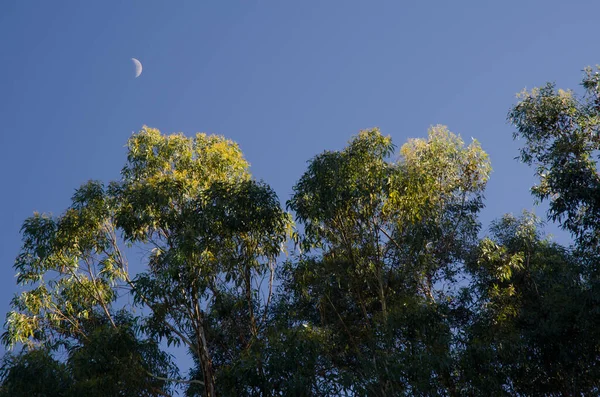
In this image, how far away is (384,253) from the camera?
17531 millimetres

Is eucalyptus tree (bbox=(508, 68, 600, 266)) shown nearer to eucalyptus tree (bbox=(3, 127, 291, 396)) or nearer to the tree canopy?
the tree canopy

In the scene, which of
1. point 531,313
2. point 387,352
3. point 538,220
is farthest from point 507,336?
point 538,220

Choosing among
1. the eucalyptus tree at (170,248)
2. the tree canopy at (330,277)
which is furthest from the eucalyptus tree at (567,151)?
the eucalyptus tree at (170,248)

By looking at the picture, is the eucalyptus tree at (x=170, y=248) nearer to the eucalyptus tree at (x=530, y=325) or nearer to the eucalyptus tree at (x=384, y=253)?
the eucalyptus tree at (x=384, y=253)

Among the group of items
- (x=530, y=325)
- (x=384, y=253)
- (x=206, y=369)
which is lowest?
(x=206, y=369)

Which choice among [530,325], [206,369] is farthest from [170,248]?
[530,325]

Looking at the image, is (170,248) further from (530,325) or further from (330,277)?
(530,325)

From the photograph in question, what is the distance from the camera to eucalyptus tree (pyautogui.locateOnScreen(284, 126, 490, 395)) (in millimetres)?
14352

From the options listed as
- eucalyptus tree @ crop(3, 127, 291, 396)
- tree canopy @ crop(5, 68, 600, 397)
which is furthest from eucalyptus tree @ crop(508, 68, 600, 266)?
eucalyptus tree @ crop(3, 127, 291, 396)

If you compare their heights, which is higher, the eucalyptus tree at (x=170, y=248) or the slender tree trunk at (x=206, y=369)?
the eucalyptus tree at (x=170, y=248)

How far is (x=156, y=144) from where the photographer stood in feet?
59.0

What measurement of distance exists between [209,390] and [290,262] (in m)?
3.59

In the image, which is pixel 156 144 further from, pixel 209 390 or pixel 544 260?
pixel 544 260

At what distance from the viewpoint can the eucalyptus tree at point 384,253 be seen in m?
14.4
